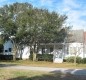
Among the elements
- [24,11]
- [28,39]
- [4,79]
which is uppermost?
[24,11]

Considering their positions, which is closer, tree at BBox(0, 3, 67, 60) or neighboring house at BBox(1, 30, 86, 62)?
tree at BBox(0, 3, 67, 60)

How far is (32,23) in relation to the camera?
4366 centimetres

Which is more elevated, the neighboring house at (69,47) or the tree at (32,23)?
the tree at (32,23)

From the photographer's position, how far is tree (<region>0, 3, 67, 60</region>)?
43750 mm

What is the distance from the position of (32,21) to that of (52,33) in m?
3.44

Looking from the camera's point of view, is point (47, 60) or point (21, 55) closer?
point (47, 60)

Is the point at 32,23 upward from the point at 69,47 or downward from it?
upward

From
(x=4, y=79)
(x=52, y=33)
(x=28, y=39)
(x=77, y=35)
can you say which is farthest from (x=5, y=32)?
(x=4, y=79)

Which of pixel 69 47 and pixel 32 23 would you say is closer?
pixel 32 23

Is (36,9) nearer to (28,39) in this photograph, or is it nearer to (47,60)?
(28,39)

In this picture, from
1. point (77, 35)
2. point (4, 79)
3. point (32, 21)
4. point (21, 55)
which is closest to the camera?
point (4, 79)

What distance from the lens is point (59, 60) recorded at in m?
47.7

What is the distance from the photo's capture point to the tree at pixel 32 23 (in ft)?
144

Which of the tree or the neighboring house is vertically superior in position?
the tree
